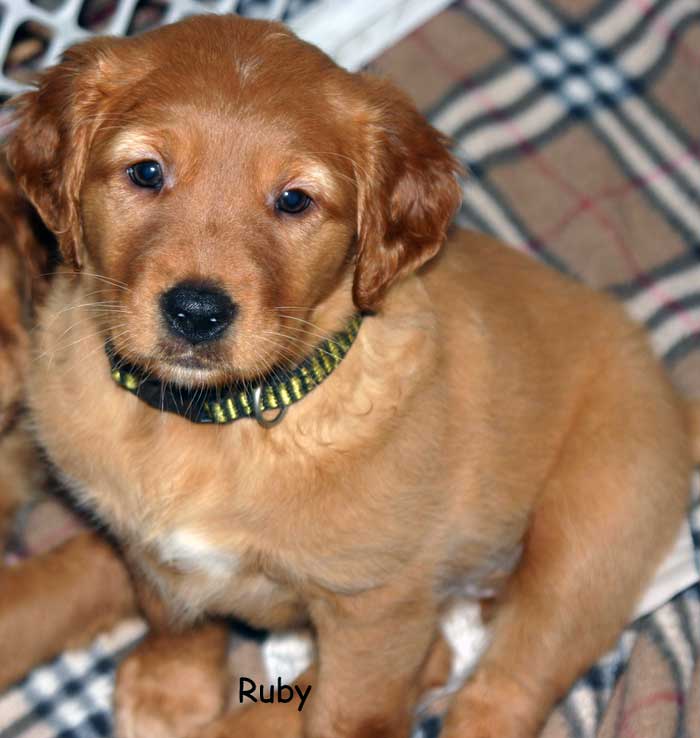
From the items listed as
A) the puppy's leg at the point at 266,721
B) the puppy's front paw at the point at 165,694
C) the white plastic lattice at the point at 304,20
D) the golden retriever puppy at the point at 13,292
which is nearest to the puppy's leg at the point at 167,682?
the puppy's front paw at the point at 165,694

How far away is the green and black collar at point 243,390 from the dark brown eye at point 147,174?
0.46 metres

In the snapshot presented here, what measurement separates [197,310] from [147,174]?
366 mm

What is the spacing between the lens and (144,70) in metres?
2.79

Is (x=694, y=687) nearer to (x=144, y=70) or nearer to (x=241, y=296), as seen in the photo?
(x=241, y=296)

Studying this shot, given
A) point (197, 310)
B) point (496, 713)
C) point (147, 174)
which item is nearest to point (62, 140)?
point (147, 174)

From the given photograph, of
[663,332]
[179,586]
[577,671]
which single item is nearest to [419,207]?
[179,586]

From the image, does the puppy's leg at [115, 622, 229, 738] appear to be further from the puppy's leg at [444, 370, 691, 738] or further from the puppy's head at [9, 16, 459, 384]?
the puppy's head at [9, 16, 459, 384]

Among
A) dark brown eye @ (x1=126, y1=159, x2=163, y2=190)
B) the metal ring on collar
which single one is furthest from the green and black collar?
dark brown eye @ (x1=126, y1=159, x2=163, y2=190)

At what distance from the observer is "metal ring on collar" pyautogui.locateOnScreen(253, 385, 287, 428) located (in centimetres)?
297

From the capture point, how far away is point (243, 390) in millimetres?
2969

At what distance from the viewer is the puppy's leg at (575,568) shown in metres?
3.49

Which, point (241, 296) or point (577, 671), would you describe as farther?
point (577, 671)

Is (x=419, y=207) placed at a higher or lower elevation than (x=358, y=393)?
higher

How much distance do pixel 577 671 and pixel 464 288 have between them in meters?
1.16
